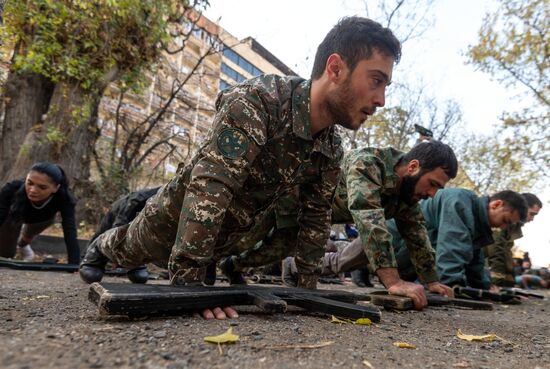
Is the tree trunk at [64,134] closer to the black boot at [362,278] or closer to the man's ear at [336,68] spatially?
the black boot at [362,278]

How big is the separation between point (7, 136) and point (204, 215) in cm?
631

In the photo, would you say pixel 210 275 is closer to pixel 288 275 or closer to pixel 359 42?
pixel 288 275

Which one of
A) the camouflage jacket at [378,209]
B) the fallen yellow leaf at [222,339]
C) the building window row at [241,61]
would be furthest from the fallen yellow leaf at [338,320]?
the building window row at [241,61]

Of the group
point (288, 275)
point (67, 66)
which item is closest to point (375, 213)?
point (288, 275)

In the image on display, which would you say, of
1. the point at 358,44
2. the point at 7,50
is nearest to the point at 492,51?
the point at 358,44

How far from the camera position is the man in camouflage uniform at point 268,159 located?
1.57m

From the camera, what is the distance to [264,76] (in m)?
1.90

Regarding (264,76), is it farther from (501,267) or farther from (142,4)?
(501,267)

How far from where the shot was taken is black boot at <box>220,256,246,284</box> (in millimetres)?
3062

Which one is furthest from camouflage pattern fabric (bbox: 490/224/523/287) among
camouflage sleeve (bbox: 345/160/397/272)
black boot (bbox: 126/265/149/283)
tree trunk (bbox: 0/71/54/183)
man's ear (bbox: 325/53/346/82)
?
tree trunk (bbox: 0/71/54/183)

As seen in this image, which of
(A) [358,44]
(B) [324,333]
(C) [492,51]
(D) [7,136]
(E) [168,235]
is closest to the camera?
(B) [324,333]

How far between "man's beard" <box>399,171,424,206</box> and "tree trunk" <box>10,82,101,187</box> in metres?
5.23

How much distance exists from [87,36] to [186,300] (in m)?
5.99

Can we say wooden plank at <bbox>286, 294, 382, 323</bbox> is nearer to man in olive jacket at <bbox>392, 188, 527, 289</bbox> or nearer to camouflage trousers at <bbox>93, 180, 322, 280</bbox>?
camouflage trousers at <bbox>93, 180, 322, 280</bbox>
